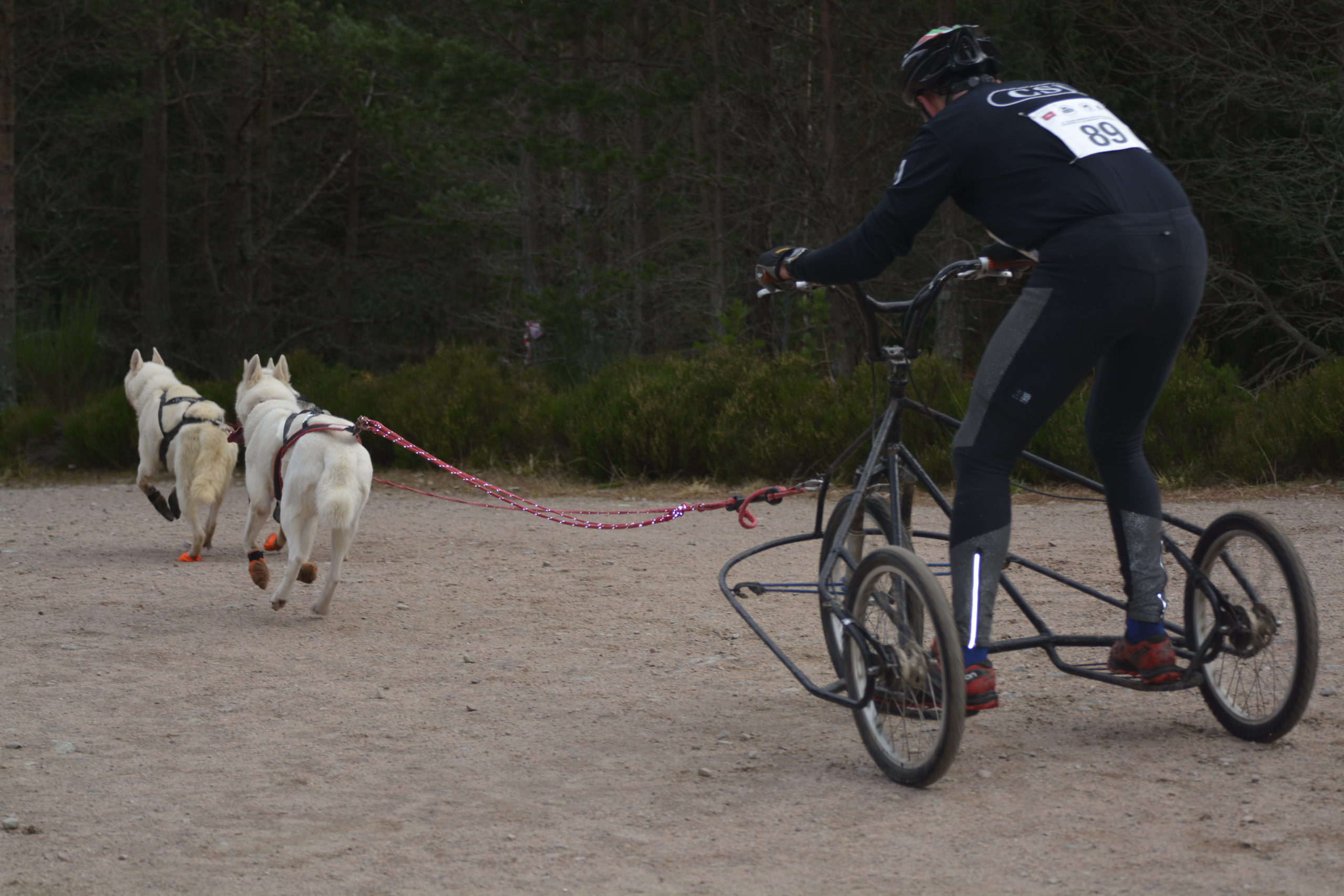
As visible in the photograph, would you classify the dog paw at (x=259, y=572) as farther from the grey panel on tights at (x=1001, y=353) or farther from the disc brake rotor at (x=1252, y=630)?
the disc brake rotor at (x=1252, y=630)

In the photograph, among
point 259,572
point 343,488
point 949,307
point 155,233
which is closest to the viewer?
point 343,488

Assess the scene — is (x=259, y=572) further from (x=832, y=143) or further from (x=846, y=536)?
(x=832, y=143)

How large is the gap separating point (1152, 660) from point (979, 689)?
59 cm

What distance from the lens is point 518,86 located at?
1645 centimetres

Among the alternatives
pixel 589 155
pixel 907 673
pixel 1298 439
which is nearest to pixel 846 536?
pixel 907 673

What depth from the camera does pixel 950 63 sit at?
3678 mm

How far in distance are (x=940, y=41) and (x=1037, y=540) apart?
5004mm

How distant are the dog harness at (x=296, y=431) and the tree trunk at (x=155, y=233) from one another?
1888cm

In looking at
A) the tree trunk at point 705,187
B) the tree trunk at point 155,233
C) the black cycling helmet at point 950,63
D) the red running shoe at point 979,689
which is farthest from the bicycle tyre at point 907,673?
the tree trunk at point 155,233

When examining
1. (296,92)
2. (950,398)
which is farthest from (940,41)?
(296,92)

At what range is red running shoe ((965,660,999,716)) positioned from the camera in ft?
11.6

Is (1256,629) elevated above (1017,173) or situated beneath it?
situated beneath

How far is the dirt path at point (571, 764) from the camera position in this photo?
3.21m

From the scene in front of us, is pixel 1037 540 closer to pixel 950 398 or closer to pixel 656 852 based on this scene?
pixel 950 398
